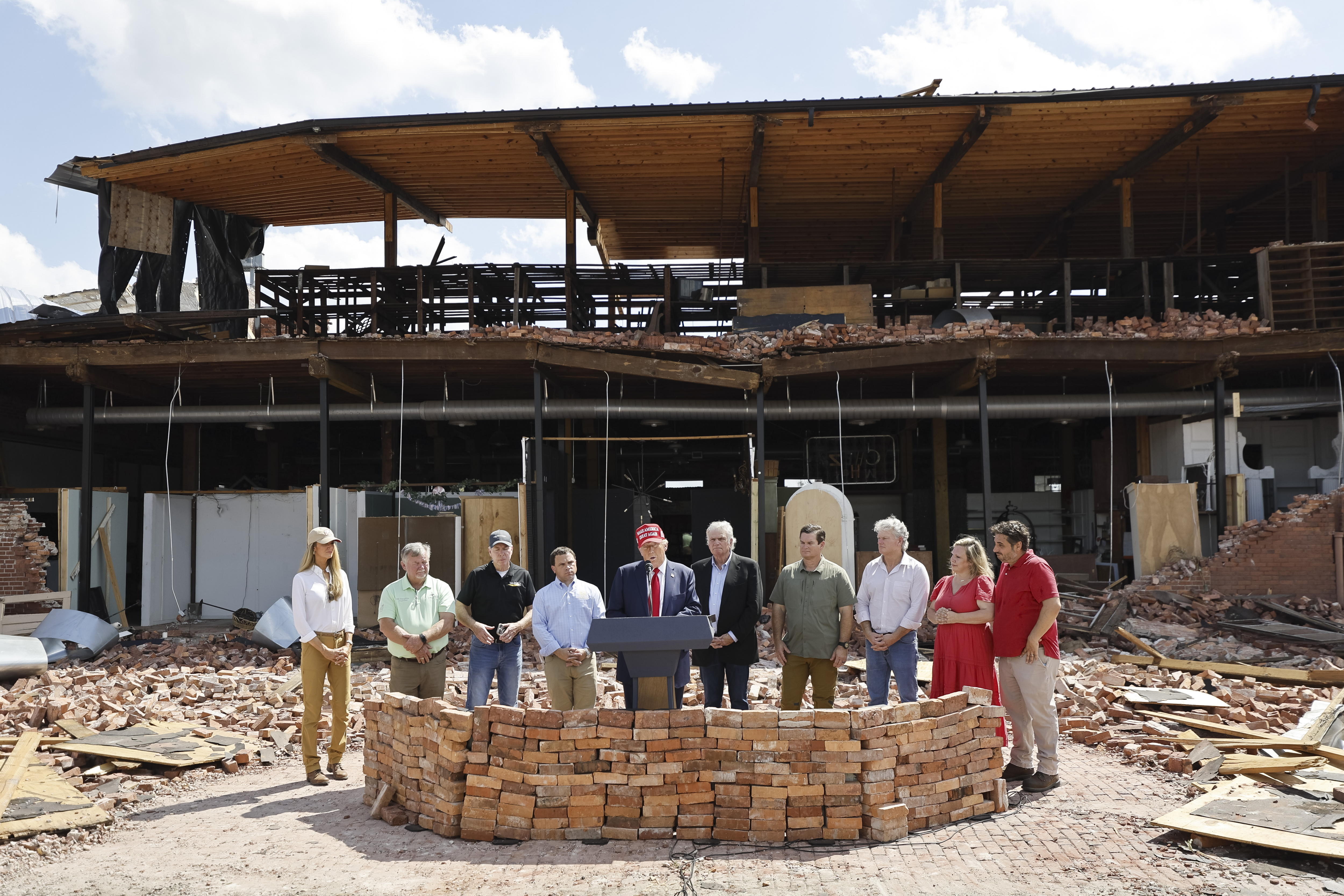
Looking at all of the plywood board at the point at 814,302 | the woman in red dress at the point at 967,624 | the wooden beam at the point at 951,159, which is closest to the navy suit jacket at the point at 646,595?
the woman in red dress at the point at 967,624

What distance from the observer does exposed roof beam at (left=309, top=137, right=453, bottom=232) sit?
1339cm

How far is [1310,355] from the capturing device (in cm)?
1206

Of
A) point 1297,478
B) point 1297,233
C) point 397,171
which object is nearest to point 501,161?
point 397,171

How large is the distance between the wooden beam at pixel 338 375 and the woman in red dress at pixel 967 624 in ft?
29.7

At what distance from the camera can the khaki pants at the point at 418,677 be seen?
5.80 m

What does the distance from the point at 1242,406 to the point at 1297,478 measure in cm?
285

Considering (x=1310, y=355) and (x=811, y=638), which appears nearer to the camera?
(x=811, y=638)

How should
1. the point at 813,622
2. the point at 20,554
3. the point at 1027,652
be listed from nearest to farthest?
the point at 1027,652, the point at 813,622, the point at 20,554

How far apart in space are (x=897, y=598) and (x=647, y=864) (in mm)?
2380

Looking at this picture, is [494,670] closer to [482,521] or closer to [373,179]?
[482,521]

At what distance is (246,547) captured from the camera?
13.4 meters

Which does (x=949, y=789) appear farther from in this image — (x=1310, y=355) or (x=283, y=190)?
(x=283, y=190)

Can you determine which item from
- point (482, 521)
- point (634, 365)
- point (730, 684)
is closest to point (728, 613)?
point (730, 684)

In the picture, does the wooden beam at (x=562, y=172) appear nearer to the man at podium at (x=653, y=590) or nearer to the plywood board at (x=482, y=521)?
the plywood board at (x=482, y=521)
